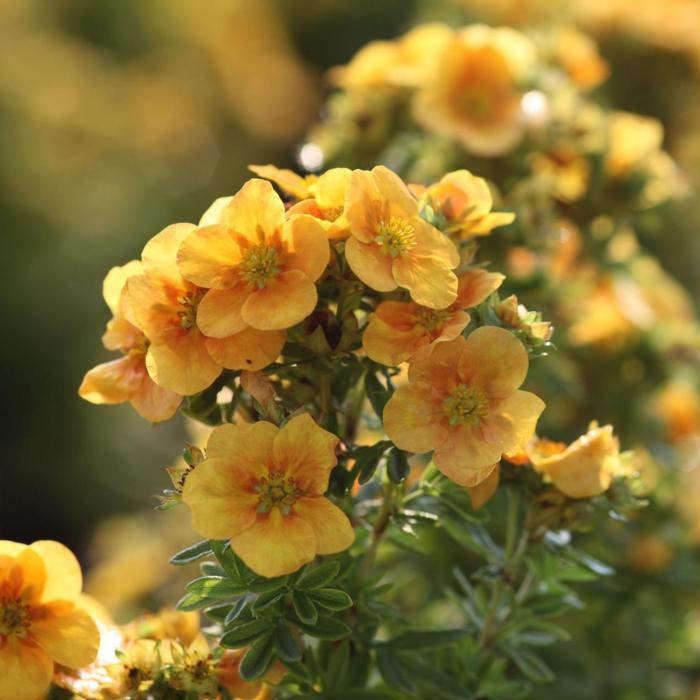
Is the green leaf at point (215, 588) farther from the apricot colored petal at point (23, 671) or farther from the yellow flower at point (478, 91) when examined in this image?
the yellow flower at point (478, 91)

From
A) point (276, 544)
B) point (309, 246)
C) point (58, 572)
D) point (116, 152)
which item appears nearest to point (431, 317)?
point (309, 246)

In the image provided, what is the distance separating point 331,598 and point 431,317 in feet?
0.85

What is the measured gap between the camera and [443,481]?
1063 millimetres

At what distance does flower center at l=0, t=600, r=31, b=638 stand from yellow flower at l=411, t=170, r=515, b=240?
1.75 ft

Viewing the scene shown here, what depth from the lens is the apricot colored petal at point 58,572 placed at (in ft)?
3.25

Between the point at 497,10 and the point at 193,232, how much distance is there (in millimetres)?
1920

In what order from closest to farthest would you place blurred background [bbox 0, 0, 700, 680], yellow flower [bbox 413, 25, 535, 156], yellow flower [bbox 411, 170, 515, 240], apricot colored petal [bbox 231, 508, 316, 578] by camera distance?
apricot colored petal [bbox 231, 508, 316, 578] < yellow flower [bbox 411, 170, 515, 240] < yellow flower [bbox 413, 25, 535, 156] < blurred background [bbox 0, 0, 700, 680]

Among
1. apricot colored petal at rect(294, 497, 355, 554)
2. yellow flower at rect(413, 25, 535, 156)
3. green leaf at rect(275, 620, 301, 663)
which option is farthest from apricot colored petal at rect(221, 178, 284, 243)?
yellow flower at rect(413, 25, 535, 156)

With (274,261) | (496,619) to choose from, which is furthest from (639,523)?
(274,261)

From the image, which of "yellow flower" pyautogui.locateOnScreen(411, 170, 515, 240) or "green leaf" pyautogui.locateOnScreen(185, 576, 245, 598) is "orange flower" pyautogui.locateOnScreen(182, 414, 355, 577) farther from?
"yellow flower" pyautogui.locateOnScreen(411, 170, 515, 240)

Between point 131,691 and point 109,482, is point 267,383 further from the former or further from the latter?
point 109,482

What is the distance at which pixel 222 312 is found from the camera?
0.93 meters

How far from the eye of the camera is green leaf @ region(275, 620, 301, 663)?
932mm

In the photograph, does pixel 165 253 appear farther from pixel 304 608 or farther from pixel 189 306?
pixel 304 608
